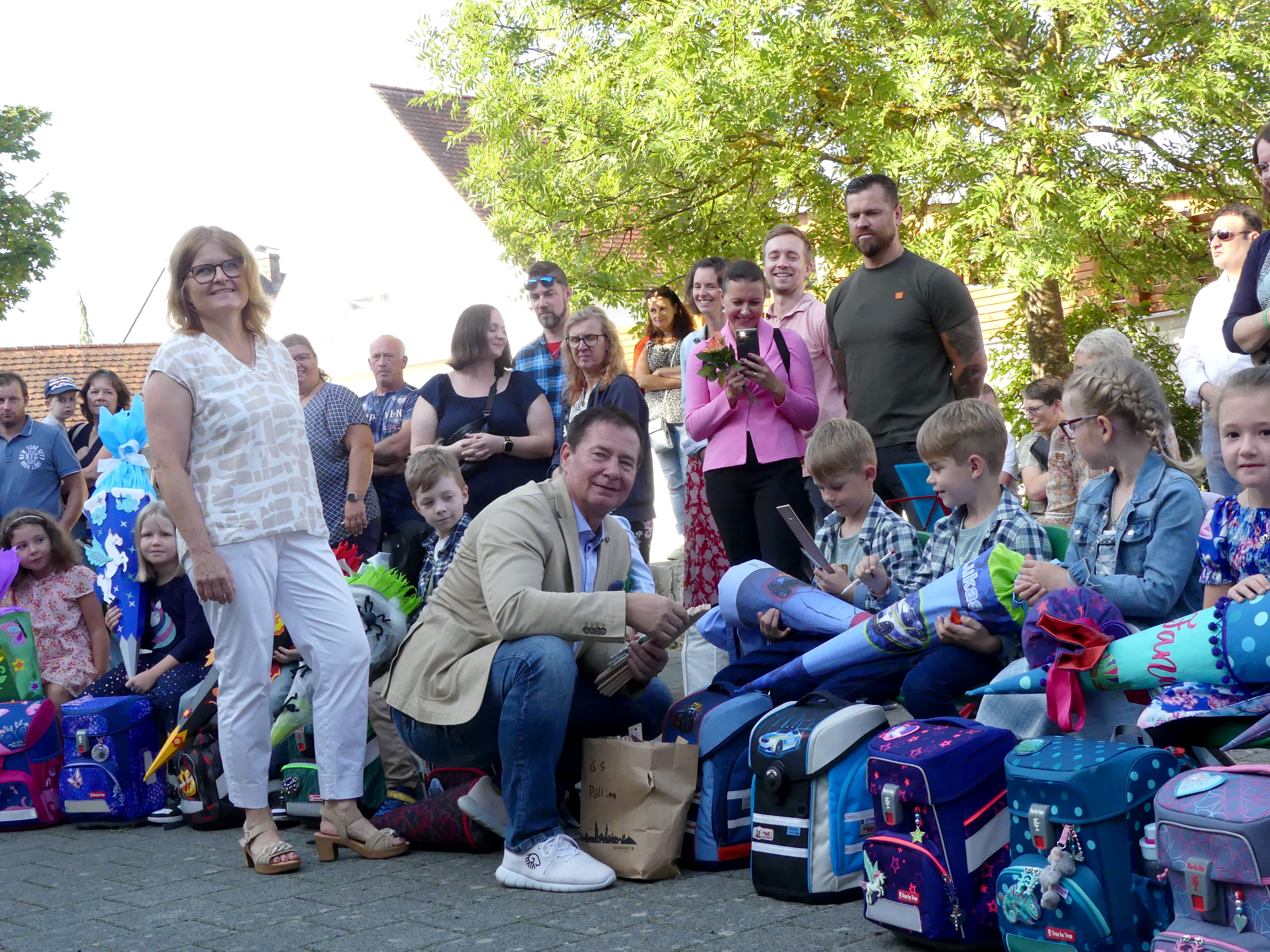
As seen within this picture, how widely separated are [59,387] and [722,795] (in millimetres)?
7904

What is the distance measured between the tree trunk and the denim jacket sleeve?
816 cm

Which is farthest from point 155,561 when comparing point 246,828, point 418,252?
point 418,252

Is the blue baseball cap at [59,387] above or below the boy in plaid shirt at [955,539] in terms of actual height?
above

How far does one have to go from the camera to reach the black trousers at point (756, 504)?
4926 mm

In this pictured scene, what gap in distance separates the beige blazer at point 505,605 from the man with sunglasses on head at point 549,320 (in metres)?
2.42

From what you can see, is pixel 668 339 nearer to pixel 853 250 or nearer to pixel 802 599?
pixel 802 599

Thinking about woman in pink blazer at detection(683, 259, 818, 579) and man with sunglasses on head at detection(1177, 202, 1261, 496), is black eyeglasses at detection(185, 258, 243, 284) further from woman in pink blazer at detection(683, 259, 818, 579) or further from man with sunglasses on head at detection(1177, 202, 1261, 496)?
man with sunglasses on head at detection(1177, 202, 1261, 496)

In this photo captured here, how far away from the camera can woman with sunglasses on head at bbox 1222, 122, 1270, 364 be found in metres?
3.84

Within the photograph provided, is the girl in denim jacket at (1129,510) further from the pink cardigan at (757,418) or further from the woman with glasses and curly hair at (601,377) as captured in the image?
the woman with glasses and curly hair at (601,377)

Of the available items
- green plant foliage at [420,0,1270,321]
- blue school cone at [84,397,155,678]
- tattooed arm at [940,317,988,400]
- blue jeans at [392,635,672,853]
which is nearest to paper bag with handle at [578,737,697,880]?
blue jeans at [392,635,672,853]

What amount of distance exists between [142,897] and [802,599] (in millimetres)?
2271

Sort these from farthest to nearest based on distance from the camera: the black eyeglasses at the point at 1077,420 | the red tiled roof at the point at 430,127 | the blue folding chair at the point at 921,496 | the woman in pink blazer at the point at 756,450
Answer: the red tiled roof at the point at 430,127, the woman in pink blazer at the point at 756,450, the blue folding chair at the point at 921,496, the black eyeglasses at the point at 1077,420

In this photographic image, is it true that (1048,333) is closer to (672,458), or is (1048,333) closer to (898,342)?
(672,458)

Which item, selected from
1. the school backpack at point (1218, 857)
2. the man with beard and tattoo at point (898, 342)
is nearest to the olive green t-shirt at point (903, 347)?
the man with beard and tattoo at point (898, 342)
